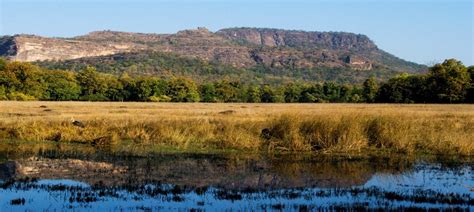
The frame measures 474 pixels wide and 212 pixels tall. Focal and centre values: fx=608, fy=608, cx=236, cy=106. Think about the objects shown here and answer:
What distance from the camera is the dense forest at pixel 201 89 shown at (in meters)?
97.2

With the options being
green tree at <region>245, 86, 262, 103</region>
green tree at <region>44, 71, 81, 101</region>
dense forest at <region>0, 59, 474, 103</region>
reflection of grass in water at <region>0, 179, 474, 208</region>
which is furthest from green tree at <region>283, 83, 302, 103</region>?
reflection of grass in water at <region>0, 179, 474, 208</region>

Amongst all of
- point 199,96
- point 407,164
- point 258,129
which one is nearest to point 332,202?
point 407,164

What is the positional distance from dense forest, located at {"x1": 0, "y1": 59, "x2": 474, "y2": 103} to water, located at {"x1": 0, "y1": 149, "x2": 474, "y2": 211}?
80.3 metres

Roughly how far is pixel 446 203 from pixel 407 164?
740 centimetres

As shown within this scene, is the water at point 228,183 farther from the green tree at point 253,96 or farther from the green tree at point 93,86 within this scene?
the green tree at point 253,96

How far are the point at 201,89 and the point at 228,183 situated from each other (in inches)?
4208

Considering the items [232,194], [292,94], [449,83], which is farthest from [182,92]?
[232,194]

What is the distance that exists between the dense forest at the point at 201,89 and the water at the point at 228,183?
8033 centimetres

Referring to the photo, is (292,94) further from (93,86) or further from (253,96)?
(93,86)

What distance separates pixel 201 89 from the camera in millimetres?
122000

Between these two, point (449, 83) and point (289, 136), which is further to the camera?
point (449, 83)

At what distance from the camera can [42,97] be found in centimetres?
10206

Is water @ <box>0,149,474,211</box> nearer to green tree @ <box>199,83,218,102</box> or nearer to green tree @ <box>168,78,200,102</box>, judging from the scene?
green tree @ <box>168,78,200,102</box>

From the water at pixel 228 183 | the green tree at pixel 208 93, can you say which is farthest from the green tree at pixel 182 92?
the water at pixel 228 183
